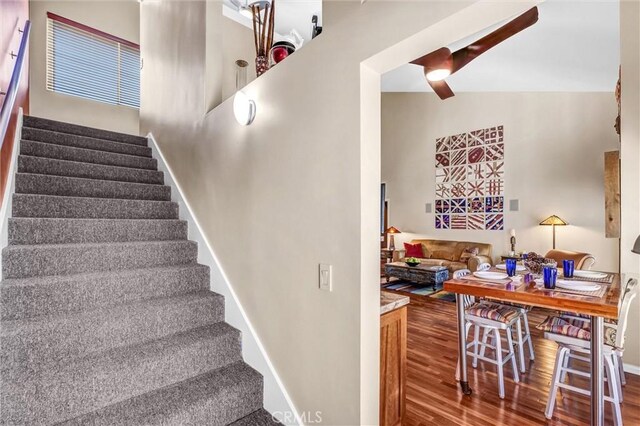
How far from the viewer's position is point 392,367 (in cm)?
178

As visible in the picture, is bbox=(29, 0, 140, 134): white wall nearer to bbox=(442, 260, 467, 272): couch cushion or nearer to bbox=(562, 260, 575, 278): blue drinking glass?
bbox=(442, 260, 467, 272): couch cushion

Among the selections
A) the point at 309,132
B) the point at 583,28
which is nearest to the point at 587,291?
the point at 309,132

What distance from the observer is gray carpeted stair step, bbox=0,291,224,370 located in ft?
5.11

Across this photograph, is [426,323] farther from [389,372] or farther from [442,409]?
[389,372]

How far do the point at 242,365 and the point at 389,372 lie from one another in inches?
36.3

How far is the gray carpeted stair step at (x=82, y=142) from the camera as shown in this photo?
9.85 ft

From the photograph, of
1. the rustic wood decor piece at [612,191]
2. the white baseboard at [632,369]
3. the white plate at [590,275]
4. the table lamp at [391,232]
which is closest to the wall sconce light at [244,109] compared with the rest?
the white plate at [590,275]

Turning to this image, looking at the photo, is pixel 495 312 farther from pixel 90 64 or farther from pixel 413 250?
pixel 90 64

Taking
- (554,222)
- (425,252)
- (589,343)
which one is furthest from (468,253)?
(589,343)

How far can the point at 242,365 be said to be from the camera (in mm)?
2041

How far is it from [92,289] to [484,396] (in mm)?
2749

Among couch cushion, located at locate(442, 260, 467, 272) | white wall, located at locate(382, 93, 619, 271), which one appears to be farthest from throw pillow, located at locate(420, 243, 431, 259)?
couch cushion, located at locate(442, 260, 467, 272)

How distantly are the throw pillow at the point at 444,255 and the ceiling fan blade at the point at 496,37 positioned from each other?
176 inches

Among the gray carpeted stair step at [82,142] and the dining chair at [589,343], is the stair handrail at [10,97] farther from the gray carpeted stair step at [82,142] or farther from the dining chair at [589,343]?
the dining chair at [589,343]
